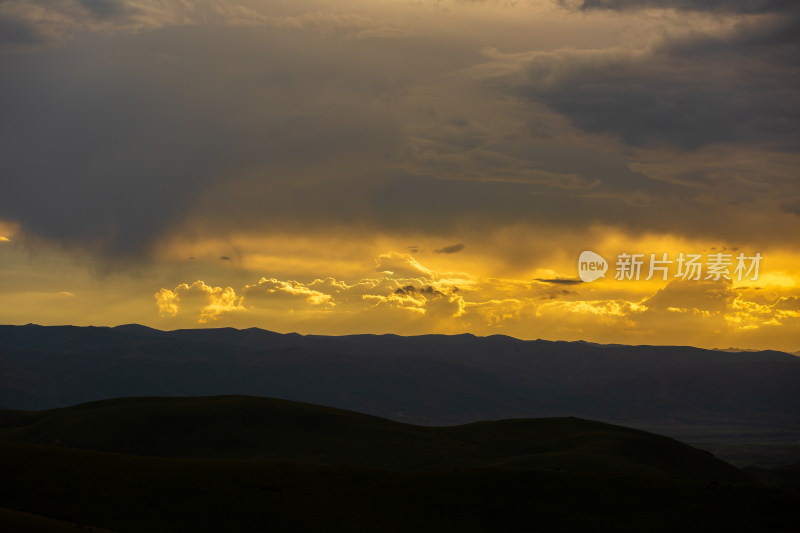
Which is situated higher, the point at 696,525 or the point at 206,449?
the point at 696,525

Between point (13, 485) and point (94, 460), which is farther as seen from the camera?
point (94, 460)

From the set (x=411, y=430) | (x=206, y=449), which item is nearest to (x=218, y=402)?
(x=206, y=449)

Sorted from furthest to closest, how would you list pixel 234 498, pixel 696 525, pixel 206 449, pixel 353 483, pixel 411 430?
1. pixel 411 430
2. pixel 206 449
3. pixel 353 483
4. pixel 234 498
5. pixel 696 525

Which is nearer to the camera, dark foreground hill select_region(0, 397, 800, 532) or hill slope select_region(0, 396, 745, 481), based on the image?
dark foreground hill select_region(0, 397, 800, 532)

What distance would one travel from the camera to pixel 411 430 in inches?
5640

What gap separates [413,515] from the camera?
6281cm

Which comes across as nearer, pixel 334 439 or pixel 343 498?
pixel 343 498

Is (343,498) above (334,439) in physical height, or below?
above

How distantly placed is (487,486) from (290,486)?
17.4 meters

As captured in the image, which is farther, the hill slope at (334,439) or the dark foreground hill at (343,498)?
the hill slope at (334,439)

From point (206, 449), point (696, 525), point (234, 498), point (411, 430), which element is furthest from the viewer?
point (411, 430)

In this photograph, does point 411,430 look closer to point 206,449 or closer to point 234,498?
point 206,449

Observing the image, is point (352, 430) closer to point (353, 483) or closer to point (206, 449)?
point (206, 449)

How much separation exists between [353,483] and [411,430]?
75.6 meters
